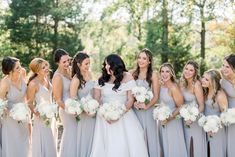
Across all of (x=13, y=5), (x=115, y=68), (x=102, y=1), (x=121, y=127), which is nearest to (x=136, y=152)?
(x=121, y=127)

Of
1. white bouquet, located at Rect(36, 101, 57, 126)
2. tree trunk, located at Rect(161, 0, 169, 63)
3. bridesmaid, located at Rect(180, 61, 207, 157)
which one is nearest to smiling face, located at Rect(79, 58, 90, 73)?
white bouquet, located at Rect(36, 101, 57, 126)

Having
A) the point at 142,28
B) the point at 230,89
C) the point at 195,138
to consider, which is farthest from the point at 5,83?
the point at 142,28

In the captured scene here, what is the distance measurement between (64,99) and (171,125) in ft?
6.86

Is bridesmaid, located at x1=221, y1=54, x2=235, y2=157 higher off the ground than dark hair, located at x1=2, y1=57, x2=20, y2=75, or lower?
lower

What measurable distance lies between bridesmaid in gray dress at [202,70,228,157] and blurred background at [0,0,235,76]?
17333 mm

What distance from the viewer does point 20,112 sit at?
7.74 metres

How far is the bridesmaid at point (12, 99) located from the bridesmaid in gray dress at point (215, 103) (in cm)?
345

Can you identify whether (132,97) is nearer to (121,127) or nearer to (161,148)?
(121,127)

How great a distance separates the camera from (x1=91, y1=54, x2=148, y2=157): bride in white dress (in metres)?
7.78

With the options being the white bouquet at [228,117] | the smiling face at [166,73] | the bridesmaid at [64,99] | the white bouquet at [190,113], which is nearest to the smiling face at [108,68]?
the bridesmaid at [64,99]

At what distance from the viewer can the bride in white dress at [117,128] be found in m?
7.78

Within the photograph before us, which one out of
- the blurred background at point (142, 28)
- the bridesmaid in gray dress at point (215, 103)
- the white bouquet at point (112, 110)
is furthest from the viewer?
the blurred background at point (142, 28)

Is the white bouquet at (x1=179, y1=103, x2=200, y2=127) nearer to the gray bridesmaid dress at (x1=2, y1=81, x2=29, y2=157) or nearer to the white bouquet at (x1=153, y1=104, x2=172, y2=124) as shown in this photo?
the white bouquet at (x1=153, y1=104, x2=172, y2=124)

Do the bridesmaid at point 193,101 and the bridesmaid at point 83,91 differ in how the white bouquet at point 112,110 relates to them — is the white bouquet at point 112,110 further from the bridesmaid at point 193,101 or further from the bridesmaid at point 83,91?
the bridesmaid at point 193,101
